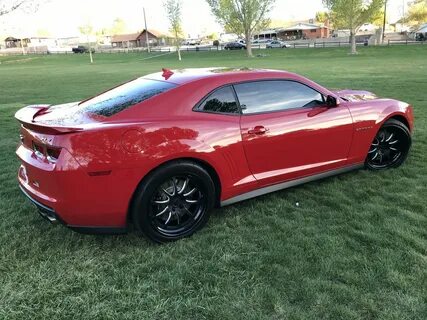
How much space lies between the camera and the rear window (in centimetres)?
367

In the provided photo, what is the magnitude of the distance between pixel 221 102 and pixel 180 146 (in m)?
0.67

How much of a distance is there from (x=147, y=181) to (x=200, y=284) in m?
0.90

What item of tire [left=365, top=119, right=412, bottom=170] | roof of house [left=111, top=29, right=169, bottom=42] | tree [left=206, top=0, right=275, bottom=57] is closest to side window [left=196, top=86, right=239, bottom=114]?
tire [left=365, top=119, right=412, bottom=170]

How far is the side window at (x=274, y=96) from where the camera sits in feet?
13.1

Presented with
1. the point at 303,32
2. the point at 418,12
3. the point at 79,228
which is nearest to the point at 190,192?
the point at 79,228

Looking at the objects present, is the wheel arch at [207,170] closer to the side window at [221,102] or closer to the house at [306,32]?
the side window at [221,102]

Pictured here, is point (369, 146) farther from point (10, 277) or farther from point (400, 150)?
point (10, 277)

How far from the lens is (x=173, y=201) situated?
3.59m

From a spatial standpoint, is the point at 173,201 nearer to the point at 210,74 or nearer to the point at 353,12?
the point at 210,74

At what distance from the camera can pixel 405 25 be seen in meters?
101

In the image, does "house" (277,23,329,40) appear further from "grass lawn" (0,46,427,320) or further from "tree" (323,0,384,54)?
"grass lawn" (0,46,427,320)

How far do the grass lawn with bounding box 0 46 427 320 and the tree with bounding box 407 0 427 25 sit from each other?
309 feet

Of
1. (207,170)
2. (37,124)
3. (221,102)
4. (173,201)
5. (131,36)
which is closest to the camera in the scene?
(37,124)

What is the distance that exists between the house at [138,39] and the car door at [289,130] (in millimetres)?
101572
